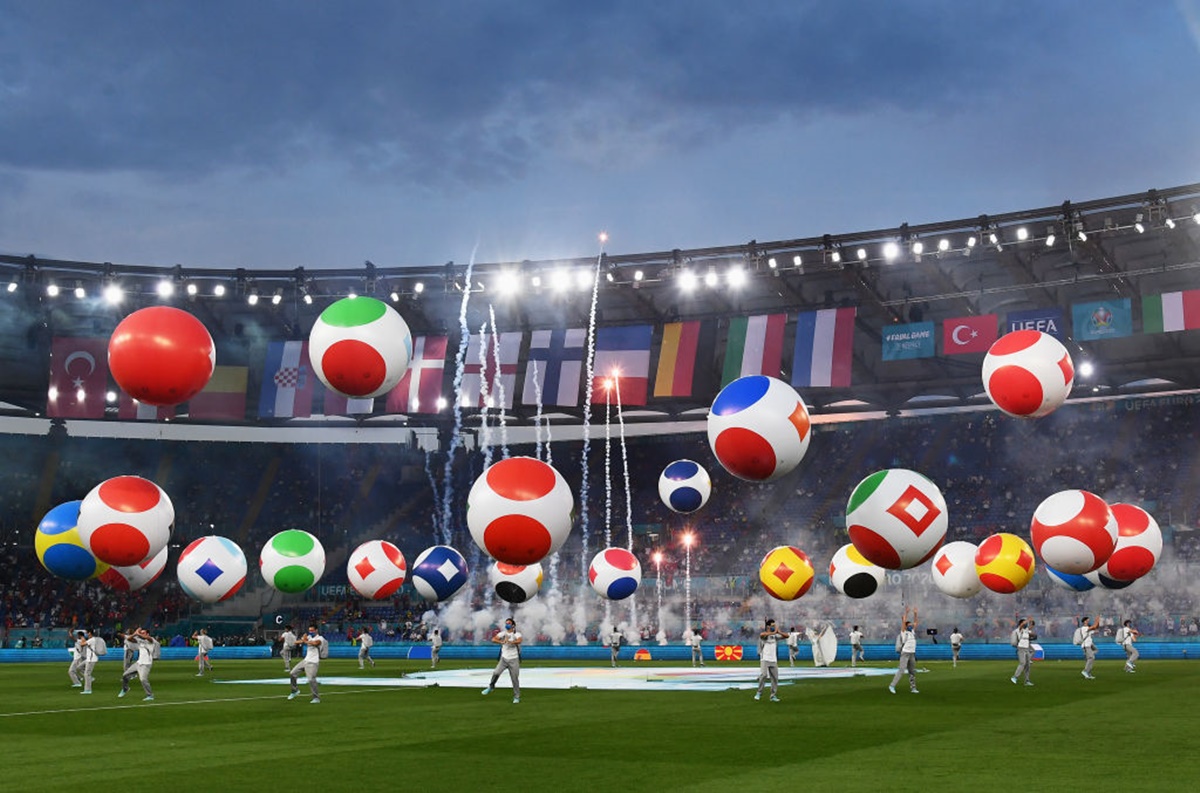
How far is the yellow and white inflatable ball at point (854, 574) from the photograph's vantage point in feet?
74.8

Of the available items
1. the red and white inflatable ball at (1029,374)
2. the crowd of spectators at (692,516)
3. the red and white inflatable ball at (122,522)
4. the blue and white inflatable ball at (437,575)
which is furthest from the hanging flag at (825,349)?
the red and white inflatable ball at (122,522)

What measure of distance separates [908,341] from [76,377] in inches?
1336

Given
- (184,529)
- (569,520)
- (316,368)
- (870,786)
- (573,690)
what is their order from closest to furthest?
(870,786) → (316,368) → (569,520) → (573,690) → (184,529)

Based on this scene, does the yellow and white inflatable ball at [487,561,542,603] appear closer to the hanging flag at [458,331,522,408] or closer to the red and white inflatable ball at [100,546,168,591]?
the red and white inflatable ball at [100,546,168,591]

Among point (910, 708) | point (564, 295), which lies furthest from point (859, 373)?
point (910, 708)

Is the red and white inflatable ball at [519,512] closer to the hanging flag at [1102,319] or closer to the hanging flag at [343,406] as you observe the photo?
the hanging flag at [1102,319]

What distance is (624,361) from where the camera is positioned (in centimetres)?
4928

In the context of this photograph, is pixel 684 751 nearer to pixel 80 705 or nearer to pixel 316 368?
pixel 316 368

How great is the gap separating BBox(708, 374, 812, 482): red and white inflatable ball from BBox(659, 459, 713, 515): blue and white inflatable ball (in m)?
8.72

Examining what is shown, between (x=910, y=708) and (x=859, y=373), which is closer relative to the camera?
(x=910, y=708)

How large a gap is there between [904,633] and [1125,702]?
4052mm

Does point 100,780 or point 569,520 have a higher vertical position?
point 569,520

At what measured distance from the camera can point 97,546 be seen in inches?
854

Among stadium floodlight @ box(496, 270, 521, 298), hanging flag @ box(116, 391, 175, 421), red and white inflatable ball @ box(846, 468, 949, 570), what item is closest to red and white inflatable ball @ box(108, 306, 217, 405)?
red and white inflatable ball @ box(846, 468, 949, 570)
